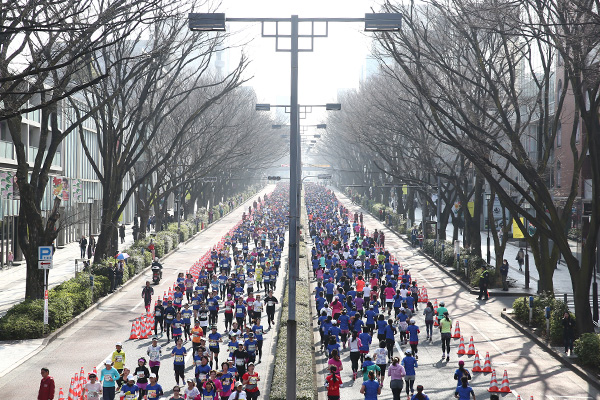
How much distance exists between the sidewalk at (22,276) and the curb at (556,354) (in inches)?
729

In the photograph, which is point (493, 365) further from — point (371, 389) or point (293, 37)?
point (293, 37)

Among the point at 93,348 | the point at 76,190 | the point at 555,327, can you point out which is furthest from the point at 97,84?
the point at 76,190

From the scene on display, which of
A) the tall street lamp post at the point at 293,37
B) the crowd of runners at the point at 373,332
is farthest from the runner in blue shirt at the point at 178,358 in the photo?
the tall street lamp post at the point at 293,37

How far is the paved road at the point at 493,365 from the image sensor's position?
17688 millimetres

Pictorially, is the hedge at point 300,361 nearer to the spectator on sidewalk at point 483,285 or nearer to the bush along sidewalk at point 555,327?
the bush along sidewalk at point 555,327

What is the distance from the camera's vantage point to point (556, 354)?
71.8 ft

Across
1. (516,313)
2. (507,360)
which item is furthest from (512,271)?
(507,360)

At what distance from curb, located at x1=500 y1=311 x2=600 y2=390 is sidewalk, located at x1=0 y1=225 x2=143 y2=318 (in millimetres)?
18512

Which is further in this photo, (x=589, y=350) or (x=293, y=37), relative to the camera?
(x=589, y=350)

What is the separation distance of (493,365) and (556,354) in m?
2.60

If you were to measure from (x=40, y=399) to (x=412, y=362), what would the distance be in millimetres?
7859

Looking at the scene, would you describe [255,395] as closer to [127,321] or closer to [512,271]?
[127,321]

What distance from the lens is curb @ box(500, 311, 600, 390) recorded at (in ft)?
62.1

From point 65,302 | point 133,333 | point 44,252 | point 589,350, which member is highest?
point 44,252
